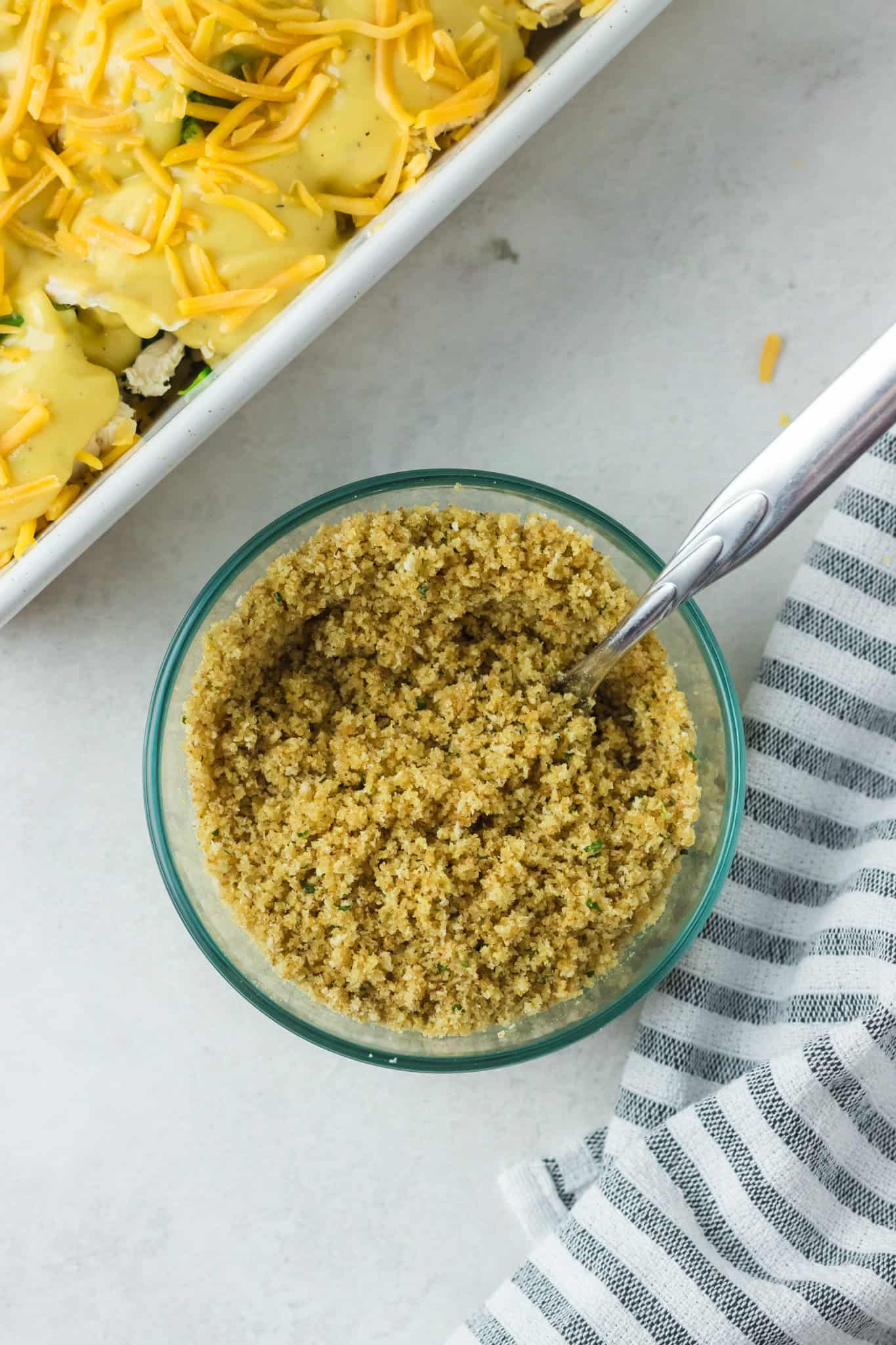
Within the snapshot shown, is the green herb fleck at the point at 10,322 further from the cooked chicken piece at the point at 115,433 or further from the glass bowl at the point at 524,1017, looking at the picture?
the glass bowl at the point at 524,1017

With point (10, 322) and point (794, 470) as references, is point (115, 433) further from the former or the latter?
point (794, 470)

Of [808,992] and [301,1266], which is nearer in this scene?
[808,992]

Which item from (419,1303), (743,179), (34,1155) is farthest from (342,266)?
(419,1303)

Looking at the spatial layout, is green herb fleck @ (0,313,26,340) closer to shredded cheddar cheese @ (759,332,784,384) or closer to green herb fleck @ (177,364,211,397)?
green herb fleck @ (177,364,211,397)

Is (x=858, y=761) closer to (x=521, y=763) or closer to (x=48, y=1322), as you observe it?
(x=521, y=763)

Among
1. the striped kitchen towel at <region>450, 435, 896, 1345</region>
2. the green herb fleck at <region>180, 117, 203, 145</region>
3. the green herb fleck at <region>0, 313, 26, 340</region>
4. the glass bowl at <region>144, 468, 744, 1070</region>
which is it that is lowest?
the striped kitchen towel at <region>450, 435, 896, 1345</region>

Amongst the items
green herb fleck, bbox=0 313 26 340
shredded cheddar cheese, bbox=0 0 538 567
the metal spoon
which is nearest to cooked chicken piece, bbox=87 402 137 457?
shredded cheddar cheese, bbox=0 0 538 567

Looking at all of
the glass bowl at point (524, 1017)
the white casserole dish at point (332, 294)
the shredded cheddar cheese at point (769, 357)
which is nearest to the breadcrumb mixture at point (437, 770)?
the glass bowl at point (524, 1017)
